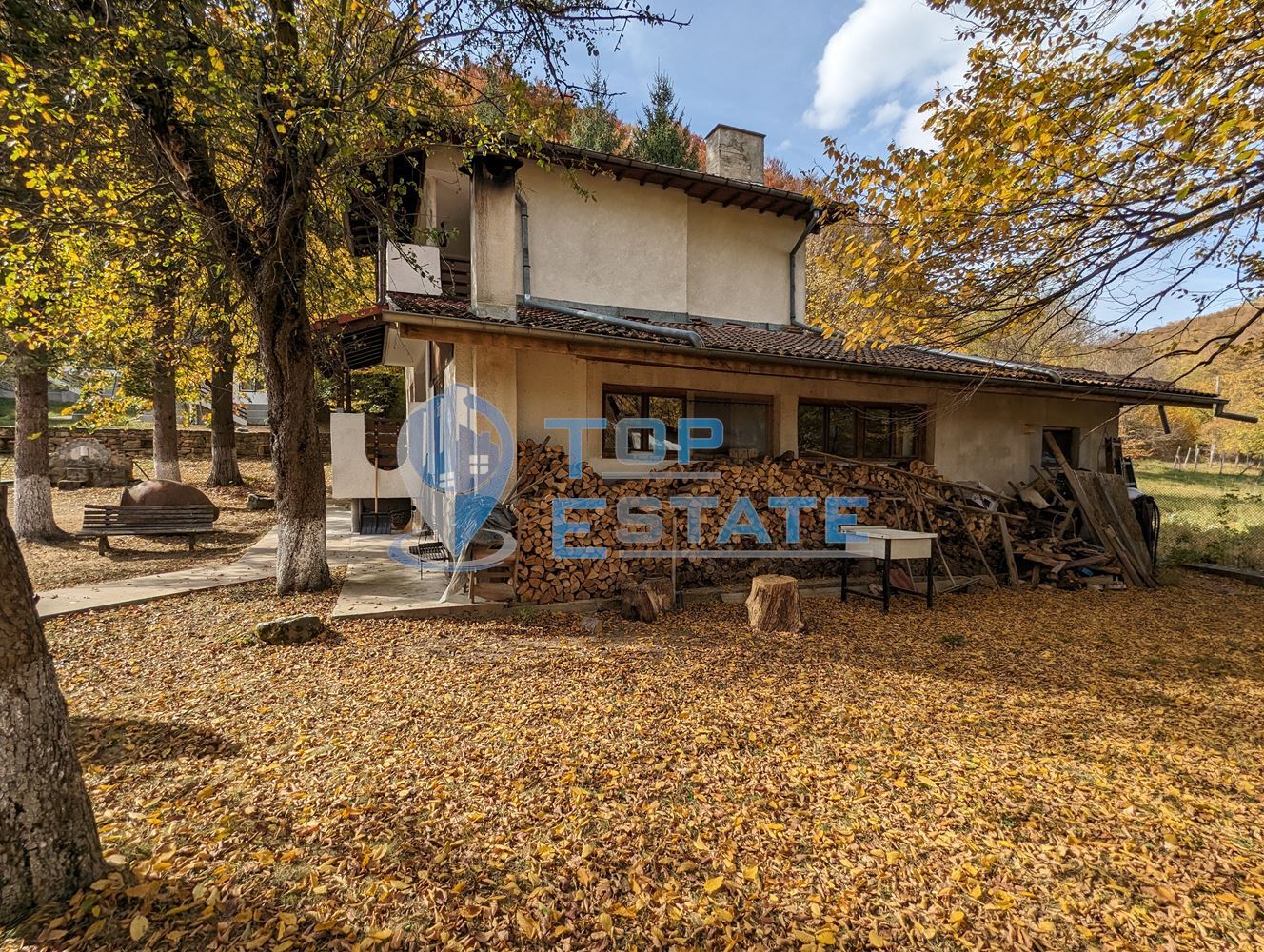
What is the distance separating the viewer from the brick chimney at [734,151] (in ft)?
36.4

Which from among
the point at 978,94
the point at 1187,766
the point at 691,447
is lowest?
the point at 1187,766

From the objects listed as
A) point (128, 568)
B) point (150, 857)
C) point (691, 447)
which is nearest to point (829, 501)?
point (691, 447)

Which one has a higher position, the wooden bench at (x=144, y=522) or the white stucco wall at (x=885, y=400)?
the white stucco wall at (x=885, y=400)

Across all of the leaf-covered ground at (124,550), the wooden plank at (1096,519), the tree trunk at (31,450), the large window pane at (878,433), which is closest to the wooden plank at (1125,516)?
the wooden plank at (1096,519)

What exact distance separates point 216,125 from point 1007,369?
423 inches

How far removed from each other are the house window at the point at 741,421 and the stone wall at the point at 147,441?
47.1 ft

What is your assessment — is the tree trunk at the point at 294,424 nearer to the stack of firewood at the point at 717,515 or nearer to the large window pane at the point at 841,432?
the stack of firewood at the point at 717,515

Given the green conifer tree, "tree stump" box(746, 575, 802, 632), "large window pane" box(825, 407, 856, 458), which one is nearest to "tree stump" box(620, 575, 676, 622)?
"tree stump" box(746, 575, 802, 632)

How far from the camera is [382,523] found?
10828mm

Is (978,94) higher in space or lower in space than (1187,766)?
higher

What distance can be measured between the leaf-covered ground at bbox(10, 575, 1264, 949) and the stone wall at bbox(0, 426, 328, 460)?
51.0ft

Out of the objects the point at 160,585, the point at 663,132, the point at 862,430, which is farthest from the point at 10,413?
the point at 862,430

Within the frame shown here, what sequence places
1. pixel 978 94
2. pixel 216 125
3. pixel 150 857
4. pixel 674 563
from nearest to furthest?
pixel 150 857 → pixel 978 94 → pixel 216 125 → pixel 674 563

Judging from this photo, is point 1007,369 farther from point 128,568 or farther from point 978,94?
point 128,568
